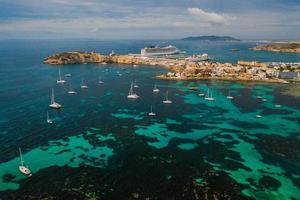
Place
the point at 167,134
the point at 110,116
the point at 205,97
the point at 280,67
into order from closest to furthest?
the point at 167,134, the point at 110,116, the point at 205,97, the point at 280,67

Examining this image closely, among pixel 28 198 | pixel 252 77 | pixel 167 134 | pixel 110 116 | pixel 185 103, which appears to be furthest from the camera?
pixel 252 77

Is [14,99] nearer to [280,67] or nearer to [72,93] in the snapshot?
[72,93]

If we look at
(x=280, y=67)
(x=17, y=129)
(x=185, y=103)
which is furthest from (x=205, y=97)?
(x=280, y=67)

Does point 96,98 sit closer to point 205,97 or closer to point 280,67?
point 205,97

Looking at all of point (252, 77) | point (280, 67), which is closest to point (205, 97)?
point (252, 77)

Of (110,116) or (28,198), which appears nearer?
(28,198)

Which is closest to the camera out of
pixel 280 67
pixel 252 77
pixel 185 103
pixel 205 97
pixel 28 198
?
pixel 28 198
